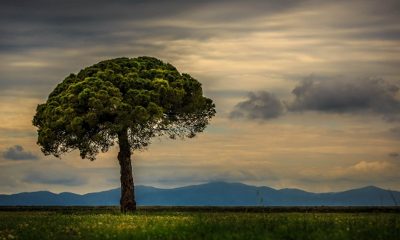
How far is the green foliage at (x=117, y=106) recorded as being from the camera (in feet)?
197

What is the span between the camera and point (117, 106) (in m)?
60.1

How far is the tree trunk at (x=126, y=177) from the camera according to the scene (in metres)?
63.5

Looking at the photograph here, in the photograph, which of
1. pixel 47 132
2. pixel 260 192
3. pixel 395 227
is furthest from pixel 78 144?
pixel 395 227

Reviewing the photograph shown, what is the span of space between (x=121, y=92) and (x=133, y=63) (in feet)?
16.2

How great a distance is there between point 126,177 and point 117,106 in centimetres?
764

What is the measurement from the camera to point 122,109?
196 ft

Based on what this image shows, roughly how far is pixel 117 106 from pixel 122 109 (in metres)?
0.62

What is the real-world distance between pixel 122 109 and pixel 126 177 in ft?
24.7

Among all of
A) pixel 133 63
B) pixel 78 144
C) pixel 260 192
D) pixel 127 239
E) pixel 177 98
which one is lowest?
pixel 127 239

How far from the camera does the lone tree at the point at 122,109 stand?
60219 millimetres

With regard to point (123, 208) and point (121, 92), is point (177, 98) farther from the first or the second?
point (123, 208)

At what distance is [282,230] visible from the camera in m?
25.8

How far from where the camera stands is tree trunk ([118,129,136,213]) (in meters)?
63.5

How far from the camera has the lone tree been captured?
60.2 m
